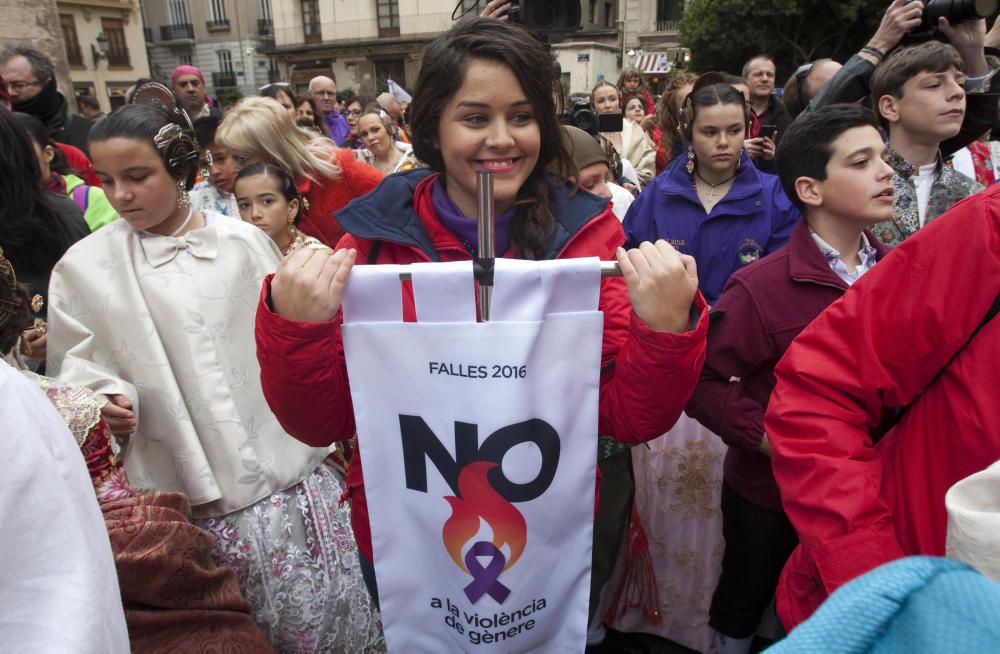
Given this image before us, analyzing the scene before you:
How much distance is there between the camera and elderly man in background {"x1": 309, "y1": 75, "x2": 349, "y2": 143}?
756 centimetres

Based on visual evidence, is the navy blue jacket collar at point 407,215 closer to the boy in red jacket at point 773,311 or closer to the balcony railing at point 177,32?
the boy in red jacket at point 773,311

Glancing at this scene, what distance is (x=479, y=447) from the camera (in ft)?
4.14

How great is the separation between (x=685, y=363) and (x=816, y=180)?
3.53ft

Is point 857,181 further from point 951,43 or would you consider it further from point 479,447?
point 951,43

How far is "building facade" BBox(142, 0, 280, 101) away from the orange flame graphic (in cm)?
4671

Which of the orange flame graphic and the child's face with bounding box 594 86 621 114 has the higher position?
the child's face with bounding box 594 86 621 114

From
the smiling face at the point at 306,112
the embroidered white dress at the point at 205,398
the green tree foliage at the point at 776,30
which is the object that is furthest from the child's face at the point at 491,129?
the green tree foliage at the point at 776,30

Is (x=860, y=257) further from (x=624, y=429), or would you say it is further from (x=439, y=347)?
(x=439, y=347)

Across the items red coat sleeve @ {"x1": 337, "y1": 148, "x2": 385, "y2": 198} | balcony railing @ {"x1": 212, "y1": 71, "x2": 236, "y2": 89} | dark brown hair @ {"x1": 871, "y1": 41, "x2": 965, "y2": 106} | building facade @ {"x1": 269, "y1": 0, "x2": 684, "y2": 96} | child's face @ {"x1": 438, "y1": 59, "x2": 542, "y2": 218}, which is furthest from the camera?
balcony railing @ {"x1": 212, "y1": 71, "x2": 236, "y2": 89}

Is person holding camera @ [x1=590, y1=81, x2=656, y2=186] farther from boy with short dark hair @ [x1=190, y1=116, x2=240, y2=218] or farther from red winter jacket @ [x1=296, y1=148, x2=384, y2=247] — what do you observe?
boy with short dark hair @ [x1=190, y1=116, x2=240, y2=218]

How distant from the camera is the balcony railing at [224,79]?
141 ft

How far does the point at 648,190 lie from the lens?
3207 mm

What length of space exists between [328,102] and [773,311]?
6895mm

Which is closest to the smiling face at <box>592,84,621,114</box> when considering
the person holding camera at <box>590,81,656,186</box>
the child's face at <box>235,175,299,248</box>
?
the person holding camera at <box>590,81,656,186</box>
